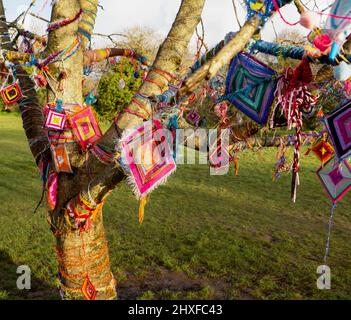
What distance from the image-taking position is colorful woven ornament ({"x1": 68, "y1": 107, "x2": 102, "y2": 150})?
2.68 m

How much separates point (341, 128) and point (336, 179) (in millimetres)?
846

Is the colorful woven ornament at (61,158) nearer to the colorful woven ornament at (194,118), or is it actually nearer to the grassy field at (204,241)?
the colorful woven ornament at (194,118)

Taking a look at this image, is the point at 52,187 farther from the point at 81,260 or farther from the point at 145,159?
the point at 145,159

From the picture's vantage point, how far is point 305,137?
10.5 feet

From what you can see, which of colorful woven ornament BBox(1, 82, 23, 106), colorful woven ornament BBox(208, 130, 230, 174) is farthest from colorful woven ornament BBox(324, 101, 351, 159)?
colorful woven ornament BBox(1, 82, 23, 106)

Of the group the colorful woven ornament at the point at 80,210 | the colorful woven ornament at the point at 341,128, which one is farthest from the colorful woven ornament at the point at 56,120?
the colorful woven ornament at the point at 341,128

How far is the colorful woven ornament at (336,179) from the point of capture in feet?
8.20

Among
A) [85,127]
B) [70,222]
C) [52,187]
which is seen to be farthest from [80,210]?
[85,127]

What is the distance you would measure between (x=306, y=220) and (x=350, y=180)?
15.9 feet

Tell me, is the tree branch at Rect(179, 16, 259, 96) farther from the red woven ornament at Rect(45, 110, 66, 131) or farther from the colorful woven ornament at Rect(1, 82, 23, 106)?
the colorful woven ornament at Rect(1, 82, 23, 106)

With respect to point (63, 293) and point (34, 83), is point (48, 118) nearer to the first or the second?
point (34, 83)

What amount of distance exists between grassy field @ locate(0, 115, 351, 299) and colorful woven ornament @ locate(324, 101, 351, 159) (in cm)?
291

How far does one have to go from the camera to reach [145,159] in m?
2.12

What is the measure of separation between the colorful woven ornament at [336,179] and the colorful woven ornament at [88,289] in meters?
2.00
